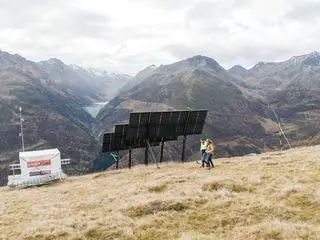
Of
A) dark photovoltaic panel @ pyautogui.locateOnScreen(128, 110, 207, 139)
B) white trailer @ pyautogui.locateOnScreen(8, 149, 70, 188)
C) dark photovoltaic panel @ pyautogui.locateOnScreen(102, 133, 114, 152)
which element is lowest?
white trailer @ pyautogui.locateOnScreen(8, 149, 70, 188)

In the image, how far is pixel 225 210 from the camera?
68.0 feet

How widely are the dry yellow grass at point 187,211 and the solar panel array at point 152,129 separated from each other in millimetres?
16590

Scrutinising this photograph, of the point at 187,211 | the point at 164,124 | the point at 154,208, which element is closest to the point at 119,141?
the point at 164,124

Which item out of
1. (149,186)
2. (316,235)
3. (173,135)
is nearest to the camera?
(316,235)

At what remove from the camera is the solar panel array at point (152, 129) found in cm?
4547

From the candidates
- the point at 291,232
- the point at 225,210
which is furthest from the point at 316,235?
the point at 225,210

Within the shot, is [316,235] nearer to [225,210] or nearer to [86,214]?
[225,210]

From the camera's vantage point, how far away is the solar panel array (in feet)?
149

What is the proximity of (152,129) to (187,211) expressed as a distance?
84.5 ft

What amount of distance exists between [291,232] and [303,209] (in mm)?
4167

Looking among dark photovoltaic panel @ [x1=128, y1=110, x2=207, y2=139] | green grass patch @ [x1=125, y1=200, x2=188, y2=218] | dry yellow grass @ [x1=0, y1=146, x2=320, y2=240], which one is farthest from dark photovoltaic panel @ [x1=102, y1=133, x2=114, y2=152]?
green grass patch @ [x1=125, y1=200, x2=188, y2=218]

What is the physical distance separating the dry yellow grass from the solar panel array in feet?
54.4

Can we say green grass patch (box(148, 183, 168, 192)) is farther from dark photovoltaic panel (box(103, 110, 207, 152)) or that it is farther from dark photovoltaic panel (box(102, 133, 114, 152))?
dark photovoltaic panel (box(102, 133, 114, 152))

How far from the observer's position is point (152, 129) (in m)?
46.8
